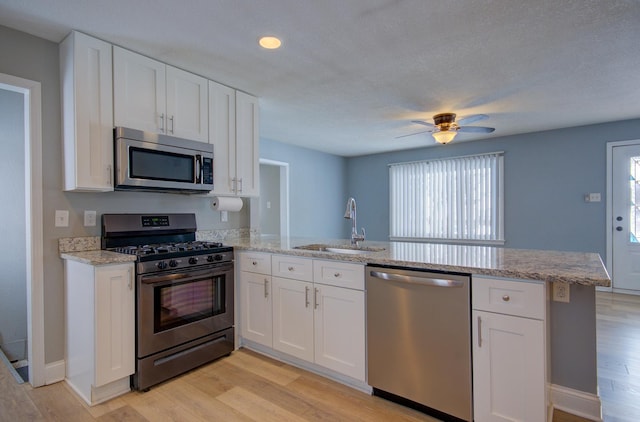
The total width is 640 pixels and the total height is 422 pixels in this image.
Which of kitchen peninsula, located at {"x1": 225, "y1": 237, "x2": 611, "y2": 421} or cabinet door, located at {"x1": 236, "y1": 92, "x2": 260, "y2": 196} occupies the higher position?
cabinet door, located at {"x1": 236, "y1": 92, "x2": 260, "y2": 196}

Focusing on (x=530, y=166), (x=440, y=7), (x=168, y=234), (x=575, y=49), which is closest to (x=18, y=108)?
(x=168, y=234)

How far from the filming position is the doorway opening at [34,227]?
7.17 ft

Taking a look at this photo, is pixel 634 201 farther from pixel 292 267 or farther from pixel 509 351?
pixel 292 267

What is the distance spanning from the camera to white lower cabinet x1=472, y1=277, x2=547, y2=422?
5.03 feet

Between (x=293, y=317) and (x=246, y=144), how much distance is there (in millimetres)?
1717

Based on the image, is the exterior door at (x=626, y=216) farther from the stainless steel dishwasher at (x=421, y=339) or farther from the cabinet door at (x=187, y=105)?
the cabinet door at (x=187, y=105)

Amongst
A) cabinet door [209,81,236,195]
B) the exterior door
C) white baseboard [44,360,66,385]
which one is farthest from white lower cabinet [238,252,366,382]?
the exterior door

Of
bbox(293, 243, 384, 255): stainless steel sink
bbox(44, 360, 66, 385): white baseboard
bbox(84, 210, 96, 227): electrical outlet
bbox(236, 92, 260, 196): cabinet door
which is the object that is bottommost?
bbox(44, 360, 66, 385): white baseboard

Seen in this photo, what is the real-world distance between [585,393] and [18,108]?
4.51m

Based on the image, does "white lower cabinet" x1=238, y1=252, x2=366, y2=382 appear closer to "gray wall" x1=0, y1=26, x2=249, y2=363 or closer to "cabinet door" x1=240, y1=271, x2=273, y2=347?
"cabinet door" x1=240, y1=271, x2=273, y2=347

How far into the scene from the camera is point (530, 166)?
4.98 meters

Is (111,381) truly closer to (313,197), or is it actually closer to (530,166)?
(313,197)

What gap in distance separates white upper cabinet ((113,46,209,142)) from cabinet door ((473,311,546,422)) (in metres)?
2.49

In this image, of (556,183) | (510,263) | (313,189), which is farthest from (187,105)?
(556,183)
